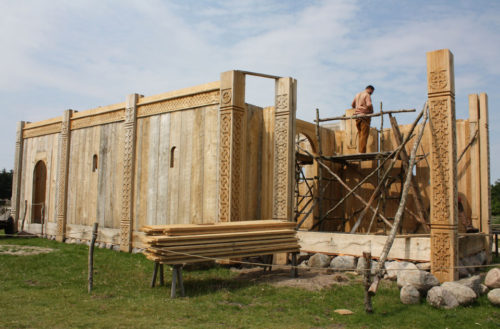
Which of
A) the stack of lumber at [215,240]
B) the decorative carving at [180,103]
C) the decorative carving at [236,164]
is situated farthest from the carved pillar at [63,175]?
the stack of lumber at [215,240]

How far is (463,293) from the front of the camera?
688 cm

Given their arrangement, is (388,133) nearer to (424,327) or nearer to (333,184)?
(333,184)

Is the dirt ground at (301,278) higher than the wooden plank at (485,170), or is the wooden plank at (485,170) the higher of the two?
the wooden plank at (485,170)

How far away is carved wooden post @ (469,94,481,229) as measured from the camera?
38.0ft

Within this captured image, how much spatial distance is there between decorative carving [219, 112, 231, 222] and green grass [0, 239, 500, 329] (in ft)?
4.44

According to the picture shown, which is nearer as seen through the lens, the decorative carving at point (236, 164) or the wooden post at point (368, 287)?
the wooden post at point (368, 287)

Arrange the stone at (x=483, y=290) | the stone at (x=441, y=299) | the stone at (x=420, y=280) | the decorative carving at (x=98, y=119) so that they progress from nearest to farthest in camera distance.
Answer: the stone at (x=441, y=299), the stone at (x=420, y=280), the stone at (x=483, y=290), the decorative carving at (x=98, y=119)

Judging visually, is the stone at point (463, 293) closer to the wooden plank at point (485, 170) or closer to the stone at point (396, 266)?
the stone at point (396, 266)

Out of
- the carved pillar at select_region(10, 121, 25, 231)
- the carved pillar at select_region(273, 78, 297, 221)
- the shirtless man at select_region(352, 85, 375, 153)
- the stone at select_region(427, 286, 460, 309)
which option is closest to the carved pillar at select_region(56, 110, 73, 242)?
the carved pillar at select_region(10, 121, 25, 231)

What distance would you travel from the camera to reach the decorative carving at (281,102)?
10289mm

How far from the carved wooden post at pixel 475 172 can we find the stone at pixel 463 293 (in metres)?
5.22

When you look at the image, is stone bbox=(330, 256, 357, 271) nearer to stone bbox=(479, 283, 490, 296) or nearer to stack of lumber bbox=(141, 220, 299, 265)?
stack of lumber bbox=(141, 220, 299, 265)

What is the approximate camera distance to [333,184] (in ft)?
46.3

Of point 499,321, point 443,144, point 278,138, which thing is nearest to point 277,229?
point 278,138
